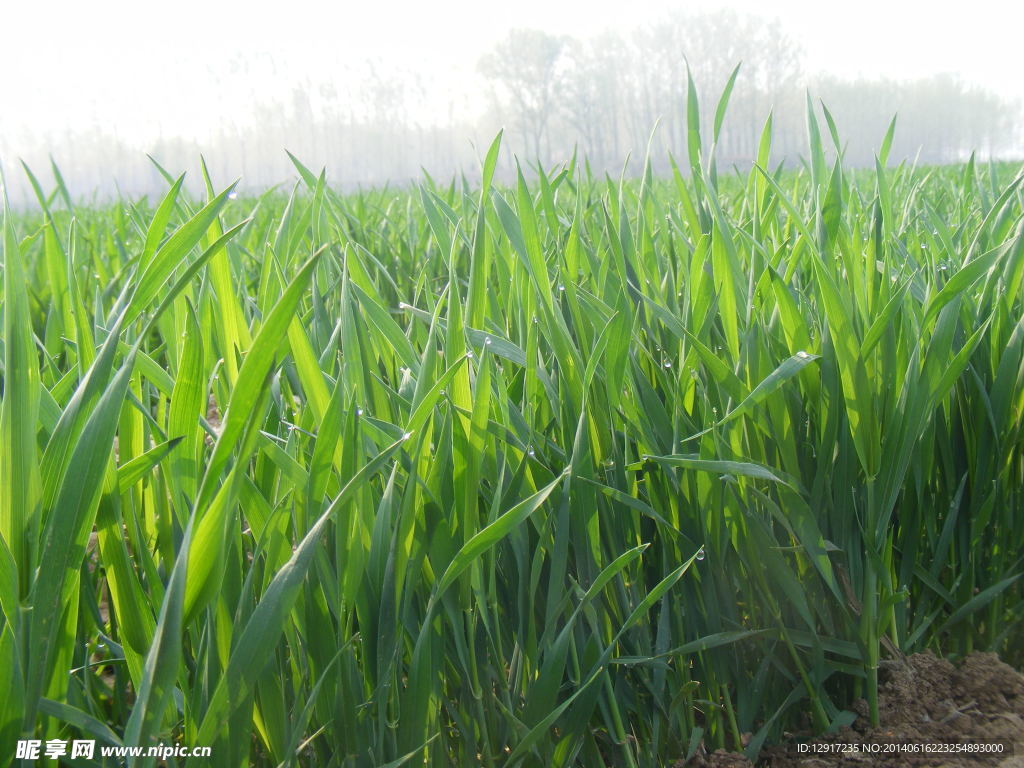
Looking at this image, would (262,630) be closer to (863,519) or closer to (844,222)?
(863,519)

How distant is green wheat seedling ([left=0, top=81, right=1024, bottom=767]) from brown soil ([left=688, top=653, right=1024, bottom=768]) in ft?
0.08

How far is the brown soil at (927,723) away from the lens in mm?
668

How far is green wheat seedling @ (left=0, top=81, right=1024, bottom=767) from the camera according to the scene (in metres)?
0.42

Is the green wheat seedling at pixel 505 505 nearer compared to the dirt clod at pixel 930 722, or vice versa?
the green wheat seedling at pixel 505 505

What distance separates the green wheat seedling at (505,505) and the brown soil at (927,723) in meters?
0.02

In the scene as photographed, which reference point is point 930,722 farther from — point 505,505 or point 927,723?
point 505,505

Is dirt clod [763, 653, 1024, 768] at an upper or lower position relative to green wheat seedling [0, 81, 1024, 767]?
lower

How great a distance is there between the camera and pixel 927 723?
69 centimetres

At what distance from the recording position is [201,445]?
537mm

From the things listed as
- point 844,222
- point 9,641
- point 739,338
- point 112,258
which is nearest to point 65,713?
point 9,641

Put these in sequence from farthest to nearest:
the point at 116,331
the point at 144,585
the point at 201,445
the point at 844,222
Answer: the point at 844,222, the point at 144,585, the point at 201,445, the point at 116,331

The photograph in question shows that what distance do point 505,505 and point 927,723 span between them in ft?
1.44

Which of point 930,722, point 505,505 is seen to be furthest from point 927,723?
point 505,505

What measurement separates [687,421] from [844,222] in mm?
453
